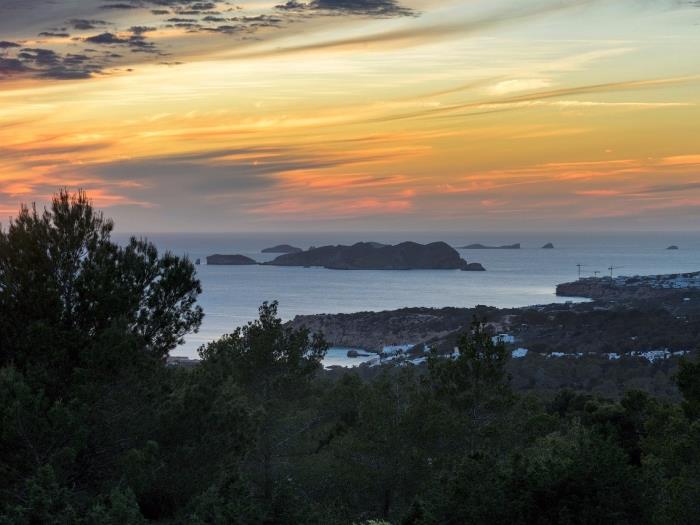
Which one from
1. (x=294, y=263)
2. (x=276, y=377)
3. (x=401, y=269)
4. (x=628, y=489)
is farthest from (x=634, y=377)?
(x=294, y=263)

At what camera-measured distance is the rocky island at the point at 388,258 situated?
177 meters

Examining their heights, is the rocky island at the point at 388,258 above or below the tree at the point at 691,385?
above

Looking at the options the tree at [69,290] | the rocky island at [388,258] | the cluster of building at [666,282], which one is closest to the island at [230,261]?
the rocky island at [388,258]

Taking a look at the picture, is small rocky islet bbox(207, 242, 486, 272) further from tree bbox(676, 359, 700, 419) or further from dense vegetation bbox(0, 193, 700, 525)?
tree bbox(676, 359, 700, 419)

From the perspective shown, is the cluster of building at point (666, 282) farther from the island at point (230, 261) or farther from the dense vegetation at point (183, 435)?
the island at point (230, 261)

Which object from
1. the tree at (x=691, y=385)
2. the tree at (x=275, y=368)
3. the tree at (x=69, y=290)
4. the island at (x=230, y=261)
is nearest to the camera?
the tree at (x=69, y=290)

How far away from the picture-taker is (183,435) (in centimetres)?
1186

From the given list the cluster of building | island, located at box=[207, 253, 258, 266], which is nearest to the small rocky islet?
island, located at box=[207, 253, 258, 266]

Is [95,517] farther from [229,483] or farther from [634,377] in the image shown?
[634,377]

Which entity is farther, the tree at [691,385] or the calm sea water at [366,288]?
the calm sea water at [366,288]

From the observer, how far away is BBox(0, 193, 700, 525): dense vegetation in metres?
10.0

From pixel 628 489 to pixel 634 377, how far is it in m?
29.1

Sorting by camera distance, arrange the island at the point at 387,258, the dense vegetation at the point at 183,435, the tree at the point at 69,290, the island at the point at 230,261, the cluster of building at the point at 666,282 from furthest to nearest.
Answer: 1. the island at the point at 230,261
2. the island at the point at 387,258
3. the cluster of building at the point at 666,282
4. the tree at the point at 69,290
5. the dense vegetation at the point at 183,435

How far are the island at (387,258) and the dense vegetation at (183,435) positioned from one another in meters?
160
